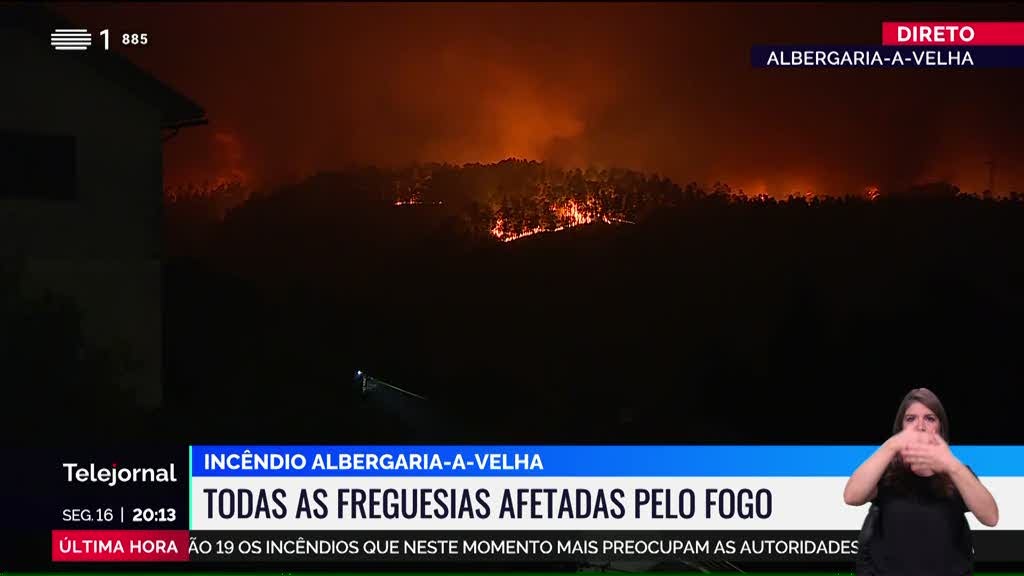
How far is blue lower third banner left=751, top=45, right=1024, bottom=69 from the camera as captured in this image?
652 cm

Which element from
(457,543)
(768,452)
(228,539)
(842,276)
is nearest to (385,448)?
(457,543)

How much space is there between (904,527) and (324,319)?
→ 385cm

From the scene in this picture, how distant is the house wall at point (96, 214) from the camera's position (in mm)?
6516

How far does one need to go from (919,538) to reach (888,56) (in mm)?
3652

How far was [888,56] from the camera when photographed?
6551mm

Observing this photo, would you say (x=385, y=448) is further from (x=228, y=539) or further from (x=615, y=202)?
(x=615, y=202)

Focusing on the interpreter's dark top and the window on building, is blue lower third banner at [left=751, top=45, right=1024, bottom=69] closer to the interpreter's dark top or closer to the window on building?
the interpreter's dark top

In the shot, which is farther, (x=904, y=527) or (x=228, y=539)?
(x=228, y=539)

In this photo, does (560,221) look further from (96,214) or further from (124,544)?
(124,544)

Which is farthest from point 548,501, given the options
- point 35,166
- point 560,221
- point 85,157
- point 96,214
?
point 35,166

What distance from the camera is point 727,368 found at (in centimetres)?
648

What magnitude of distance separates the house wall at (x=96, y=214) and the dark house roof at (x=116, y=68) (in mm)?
52

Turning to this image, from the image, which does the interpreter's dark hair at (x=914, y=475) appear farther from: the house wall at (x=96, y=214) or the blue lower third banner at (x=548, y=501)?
the house wall at (x=96, y=214)

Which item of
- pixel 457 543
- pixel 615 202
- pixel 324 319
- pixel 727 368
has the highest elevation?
pixel 615 202
